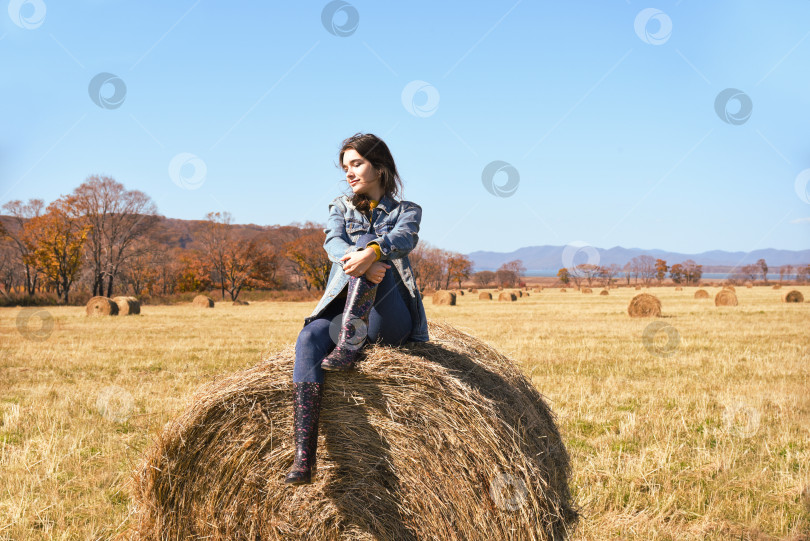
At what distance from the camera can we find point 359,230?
3713 millimetres

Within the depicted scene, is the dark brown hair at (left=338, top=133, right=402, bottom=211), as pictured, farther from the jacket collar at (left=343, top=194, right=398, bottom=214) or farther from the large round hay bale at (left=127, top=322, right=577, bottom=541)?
the large round hay bale at (left=127, top=322, right=577, bottom=541)

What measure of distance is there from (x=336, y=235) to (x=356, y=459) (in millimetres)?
1407

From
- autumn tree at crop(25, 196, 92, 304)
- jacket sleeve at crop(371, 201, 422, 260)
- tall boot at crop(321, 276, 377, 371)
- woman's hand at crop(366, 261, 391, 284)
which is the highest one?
autumn tree at crop(25, 196, 92, 304)

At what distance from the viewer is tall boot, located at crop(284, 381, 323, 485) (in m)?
3.45

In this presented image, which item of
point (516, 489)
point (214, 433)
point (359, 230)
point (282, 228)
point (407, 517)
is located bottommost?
point (407, 517)

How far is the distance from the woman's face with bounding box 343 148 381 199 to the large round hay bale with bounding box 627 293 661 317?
21.8 m

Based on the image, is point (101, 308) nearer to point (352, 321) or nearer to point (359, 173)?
point (359, 173)

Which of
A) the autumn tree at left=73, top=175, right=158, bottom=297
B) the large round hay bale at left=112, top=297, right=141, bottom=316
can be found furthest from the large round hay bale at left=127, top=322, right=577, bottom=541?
the autumn tree at left=73, top=175, right=158, bottom=297

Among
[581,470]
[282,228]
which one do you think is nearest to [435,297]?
[581,470]

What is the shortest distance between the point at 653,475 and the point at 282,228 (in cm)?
7777

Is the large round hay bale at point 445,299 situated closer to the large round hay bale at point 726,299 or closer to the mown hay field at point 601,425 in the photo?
the large round hay bale at point 726,299

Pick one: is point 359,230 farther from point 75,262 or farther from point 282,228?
point 282,228

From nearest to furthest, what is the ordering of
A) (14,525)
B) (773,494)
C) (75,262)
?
1. (14,525)
2. (773,494)
3. (75,262)

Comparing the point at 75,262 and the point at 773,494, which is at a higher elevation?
the point at 75,262
